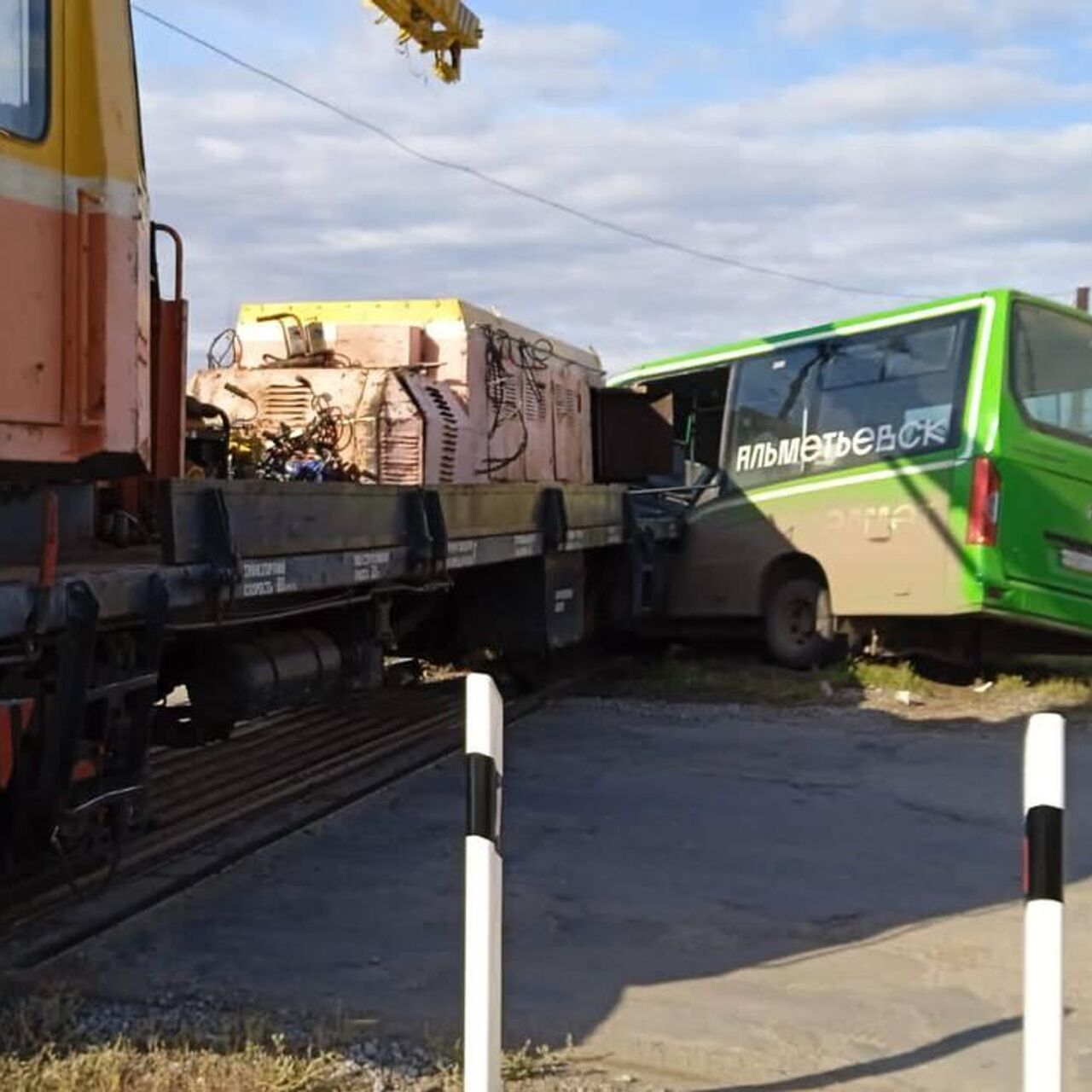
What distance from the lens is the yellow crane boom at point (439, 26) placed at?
11.0 m

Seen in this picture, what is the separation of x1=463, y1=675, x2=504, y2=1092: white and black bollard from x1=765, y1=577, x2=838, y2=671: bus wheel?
338 inches

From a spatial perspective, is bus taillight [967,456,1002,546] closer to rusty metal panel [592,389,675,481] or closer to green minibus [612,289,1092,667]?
green minibus [612,289,1092,667]

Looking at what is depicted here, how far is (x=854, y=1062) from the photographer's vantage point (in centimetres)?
445

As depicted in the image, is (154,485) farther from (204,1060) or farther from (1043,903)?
(1043,903)

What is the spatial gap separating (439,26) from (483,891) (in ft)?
29.4

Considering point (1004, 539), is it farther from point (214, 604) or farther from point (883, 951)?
point (214, 604)

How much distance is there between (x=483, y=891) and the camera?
12.2 feet

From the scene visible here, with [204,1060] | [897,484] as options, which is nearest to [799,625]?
[897,484]

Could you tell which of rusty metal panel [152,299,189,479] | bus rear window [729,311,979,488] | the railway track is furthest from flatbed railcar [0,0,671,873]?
bus rear window [729,311,979,488]

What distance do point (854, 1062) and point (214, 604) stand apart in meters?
2.66

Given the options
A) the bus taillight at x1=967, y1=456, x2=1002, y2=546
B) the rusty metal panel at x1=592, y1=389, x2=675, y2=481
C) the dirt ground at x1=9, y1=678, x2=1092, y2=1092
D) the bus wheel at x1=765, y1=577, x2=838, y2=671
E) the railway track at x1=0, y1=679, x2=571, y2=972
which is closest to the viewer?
the dirt ground at x1=9, y1=678, x2=1092, y2=1092

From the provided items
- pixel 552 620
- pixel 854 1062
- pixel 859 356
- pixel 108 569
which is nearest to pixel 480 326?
pixel 552 620

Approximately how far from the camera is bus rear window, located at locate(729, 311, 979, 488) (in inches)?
445

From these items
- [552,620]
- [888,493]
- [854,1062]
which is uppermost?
[888,493]
